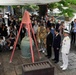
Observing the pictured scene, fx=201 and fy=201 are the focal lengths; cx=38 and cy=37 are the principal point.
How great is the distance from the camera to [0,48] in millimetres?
13023

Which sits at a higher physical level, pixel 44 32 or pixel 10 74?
pixel 44 32

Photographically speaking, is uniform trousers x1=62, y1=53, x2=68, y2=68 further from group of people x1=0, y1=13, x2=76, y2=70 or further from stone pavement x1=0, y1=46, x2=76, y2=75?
stone pavement x1=0, y1=46, x2=76, y2=75

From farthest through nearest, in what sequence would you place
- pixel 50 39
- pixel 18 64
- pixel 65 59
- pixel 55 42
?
pixel 50 39 → pixel 18 64 → pixel 55 42 → pixel 65 59

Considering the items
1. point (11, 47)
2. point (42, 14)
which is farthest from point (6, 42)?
point (42, 14)

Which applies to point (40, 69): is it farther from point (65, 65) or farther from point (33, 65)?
point (65, 65)

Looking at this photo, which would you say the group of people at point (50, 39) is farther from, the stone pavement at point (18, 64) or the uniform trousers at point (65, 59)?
the stone pavement at point (18, 64)

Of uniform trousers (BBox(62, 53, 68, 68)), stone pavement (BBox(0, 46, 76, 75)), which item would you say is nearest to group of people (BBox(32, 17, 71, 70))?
uniform trousers (BBox(62, 53, 68, 68))

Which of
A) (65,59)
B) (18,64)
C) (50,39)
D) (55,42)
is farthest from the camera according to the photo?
(50,39)

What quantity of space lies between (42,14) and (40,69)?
39.3 feet

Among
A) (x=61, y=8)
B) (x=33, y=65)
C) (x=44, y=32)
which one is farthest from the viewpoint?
(x=61, y=8)

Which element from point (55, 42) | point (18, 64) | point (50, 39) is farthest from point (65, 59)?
point (18, 64)

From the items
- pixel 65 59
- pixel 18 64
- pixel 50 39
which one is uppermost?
pixel 50 39

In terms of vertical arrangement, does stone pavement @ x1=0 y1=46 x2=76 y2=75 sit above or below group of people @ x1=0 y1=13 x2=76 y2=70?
below

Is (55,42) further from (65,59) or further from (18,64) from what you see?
(18,64)
